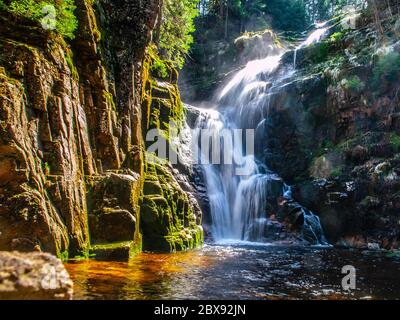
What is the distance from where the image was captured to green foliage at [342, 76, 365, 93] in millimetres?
16719

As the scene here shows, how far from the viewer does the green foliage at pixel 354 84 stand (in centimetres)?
1672

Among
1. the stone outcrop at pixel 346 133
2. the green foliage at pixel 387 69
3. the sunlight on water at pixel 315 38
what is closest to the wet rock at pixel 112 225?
the stone outcrop at pixel 346 133

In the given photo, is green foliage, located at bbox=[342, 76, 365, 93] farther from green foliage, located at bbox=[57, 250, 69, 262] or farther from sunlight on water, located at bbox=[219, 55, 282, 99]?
green foliage, located at bbox=[57, 250, 69, 262]

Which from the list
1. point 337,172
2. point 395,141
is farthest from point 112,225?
point 395,141

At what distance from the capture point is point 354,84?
55.1ft

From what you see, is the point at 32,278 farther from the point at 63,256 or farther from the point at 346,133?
the point at 346,133

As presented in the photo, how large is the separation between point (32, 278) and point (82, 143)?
6440 millimetres

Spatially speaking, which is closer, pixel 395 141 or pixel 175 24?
pixel 395 141

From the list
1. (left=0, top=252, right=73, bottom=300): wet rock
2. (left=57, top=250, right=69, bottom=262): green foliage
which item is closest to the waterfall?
(left=57, top=250, right=69, bottom=262): green foliage

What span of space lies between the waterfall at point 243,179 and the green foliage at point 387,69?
18.5 ft

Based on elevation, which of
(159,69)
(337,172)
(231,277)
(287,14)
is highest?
(287,14)

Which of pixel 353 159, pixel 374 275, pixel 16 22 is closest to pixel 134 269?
pixel 374 275

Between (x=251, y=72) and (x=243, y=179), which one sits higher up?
(x=251, y=72)
